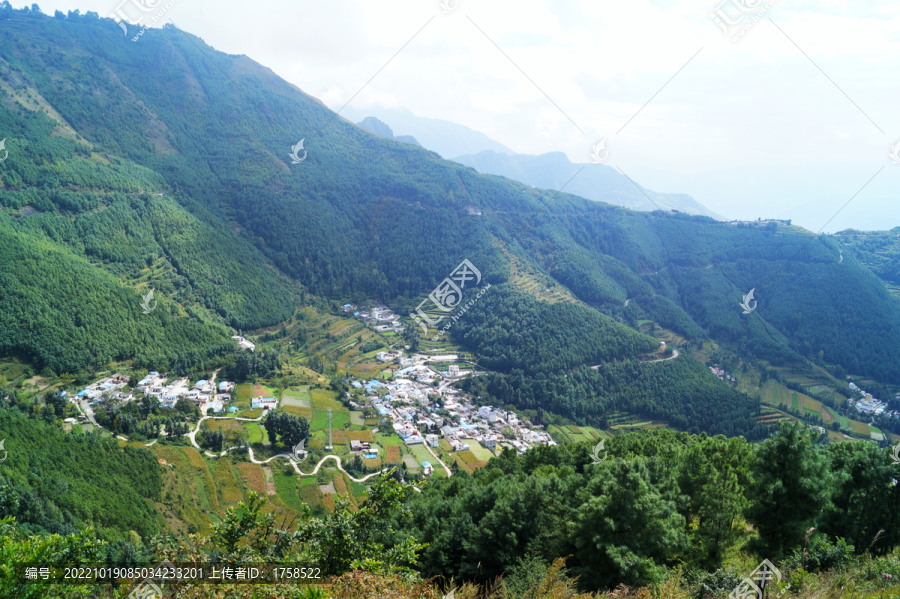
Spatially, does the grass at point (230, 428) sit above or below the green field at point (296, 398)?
below

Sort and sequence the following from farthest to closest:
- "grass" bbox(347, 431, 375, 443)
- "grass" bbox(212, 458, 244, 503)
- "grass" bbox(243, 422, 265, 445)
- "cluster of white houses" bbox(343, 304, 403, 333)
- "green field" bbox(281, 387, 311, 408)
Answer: "cluster of white houses" bbox(343, 304, 403, 333) → "green field" bbox(281, 387, 311, 408) → "grass" bbox(347, 431, 375, 443) → "grass" bbox(243, 422, 265, 445) → "grass" bbox(212, 458, 244, 503)

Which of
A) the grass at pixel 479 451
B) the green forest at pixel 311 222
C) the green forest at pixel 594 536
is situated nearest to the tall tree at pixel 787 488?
the green forest at pixel 594 536

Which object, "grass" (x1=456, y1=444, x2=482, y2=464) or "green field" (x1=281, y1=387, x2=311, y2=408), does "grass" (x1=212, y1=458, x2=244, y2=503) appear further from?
"grass" (x1=456, y1=444, x2=482, y2=464)

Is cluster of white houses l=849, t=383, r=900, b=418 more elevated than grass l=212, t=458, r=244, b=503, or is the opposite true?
cluster of white houses l=849, t=383, r=900, b=418

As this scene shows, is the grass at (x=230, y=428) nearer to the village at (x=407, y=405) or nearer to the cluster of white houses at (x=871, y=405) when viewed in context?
the village at (x=407, y=405)

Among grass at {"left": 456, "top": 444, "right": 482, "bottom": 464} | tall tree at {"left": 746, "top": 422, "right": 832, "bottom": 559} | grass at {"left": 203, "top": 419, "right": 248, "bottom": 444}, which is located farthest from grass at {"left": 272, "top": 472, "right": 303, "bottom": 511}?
tall tree at {"left": 746, "top": 422, "right": 832, "bottom": 559}

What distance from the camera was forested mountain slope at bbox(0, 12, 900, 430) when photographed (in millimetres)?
80750

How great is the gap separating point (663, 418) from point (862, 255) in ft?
292

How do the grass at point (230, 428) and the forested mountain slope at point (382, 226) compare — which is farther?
the forested mountain slope at point (382, 226)

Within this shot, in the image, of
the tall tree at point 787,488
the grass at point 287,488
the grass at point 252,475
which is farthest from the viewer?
the grass at point 252,475

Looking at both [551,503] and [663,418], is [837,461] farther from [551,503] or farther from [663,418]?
[663,418]

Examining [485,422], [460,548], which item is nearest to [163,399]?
[485,422]

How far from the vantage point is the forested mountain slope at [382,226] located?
265ft

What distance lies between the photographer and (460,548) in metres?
17.9
